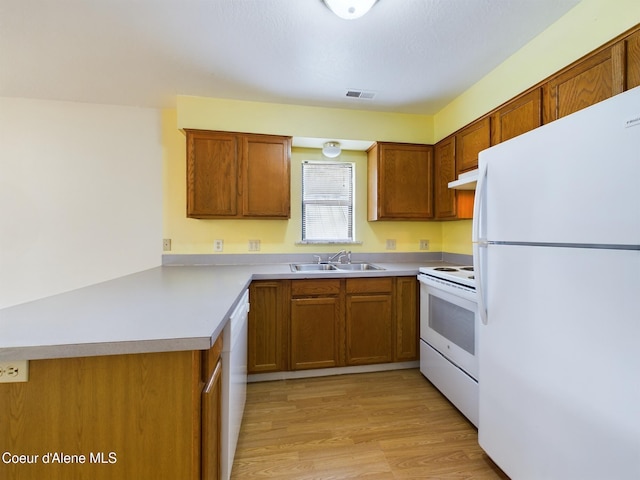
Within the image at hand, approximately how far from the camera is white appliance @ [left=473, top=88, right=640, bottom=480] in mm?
826

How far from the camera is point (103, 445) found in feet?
2.62

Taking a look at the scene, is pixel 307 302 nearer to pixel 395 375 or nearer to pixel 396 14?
pixel 395 375

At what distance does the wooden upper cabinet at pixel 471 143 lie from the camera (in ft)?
6.75

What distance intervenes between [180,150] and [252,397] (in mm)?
2360

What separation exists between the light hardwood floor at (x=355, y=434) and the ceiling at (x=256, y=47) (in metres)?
2.47

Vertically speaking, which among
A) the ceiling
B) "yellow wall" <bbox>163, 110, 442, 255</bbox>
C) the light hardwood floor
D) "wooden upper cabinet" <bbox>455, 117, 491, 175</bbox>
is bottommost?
the light hardwood floor

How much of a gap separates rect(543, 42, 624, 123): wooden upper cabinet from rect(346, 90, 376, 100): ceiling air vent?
126 centimetres

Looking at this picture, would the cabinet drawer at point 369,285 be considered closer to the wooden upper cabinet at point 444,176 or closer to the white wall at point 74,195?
the wooden upper cabinet at point 444,176

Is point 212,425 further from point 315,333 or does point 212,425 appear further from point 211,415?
point 315,333

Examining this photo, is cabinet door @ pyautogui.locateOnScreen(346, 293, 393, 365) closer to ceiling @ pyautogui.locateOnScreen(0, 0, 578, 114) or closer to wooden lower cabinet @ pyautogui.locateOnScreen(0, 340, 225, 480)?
wooden lower cabinet @ pyautogui.locateOnScreen(0, 340, 225, 480)

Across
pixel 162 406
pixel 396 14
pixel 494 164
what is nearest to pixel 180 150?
pixel 396 14

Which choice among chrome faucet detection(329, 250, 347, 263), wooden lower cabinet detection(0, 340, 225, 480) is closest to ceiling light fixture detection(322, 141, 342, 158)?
chrome faucet detection(329, 250, 347, 263)

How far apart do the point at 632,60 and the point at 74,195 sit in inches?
158

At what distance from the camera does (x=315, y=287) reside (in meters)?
2.26
